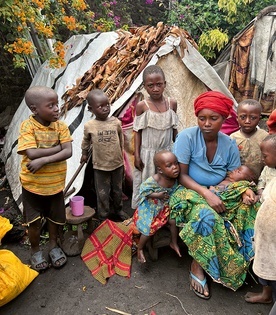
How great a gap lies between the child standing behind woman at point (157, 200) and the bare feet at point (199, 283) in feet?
0.66

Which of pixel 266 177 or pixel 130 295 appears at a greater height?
pixel 266 177

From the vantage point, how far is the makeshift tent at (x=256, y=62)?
5.90 metres

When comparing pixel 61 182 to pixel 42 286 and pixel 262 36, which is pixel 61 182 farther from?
pixel 262 36

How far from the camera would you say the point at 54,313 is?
2.46m

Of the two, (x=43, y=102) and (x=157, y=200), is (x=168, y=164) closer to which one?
(x=157, y=200)

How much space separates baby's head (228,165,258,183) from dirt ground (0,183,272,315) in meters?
0.91

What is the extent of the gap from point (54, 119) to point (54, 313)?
159 centimetres

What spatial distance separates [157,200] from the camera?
110 inches

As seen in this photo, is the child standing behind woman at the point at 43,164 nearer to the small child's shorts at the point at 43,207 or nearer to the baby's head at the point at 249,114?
the small child's shorts at the point at 43,207

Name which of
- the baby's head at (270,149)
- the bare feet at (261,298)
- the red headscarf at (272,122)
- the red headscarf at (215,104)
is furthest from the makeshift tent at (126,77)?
the bare feet at (261,298)

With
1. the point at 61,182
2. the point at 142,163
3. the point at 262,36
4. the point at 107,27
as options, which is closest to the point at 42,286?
the point at 61,182

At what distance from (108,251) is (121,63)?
2.58 meters

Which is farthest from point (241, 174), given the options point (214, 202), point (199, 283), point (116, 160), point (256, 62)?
point (256, 62)

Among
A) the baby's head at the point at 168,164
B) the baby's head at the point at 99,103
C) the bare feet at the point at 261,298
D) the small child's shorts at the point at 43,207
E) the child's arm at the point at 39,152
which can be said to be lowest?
the bare feet at the point at 261,298
